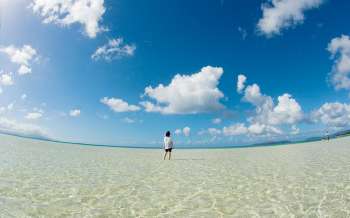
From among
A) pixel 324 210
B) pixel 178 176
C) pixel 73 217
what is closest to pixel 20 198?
pixel 73 217

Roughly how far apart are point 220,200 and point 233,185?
321 cm

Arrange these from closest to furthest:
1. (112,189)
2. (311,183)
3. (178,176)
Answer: (112,189) → (311,183) → (178,176)

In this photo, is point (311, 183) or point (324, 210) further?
point (311, 183)

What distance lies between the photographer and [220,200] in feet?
36.0

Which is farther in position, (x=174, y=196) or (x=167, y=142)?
(x=167, y=142)

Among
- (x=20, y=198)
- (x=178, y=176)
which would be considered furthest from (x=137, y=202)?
(x=178, y=176)

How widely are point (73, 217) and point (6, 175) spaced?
29.8ft

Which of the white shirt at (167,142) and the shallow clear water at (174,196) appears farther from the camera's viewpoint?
the white shirt at (167,142)

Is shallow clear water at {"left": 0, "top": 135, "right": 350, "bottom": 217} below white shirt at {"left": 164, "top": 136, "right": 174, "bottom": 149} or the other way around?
below

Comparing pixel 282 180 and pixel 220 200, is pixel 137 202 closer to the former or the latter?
pixel 220 200

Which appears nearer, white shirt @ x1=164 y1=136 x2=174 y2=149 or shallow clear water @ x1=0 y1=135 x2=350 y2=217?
shallow clear water @ x1=0 y1=135 x2=350 y2=217

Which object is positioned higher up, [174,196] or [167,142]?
[167,142]

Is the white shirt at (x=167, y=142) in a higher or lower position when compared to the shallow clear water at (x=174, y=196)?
higher

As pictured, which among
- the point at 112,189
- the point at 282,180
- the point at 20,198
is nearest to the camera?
the point at 20,198
